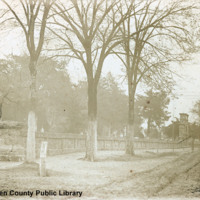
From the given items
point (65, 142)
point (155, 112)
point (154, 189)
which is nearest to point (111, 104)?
point (155, 112)

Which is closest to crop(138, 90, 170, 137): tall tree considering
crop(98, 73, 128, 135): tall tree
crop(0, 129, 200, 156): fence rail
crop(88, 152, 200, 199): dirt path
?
crop(98, 73, 128, 135): tall tree

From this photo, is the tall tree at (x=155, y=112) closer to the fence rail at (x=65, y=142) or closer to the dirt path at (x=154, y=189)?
the fence rail at (x=65, y=142)

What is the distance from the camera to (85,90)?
1754 inches

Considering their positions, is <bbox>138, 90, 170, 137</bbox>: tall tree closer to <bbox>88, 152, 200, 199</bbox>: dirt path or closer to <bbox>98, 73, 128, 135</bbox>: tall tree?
<bbox>98, 73, 128, 135</bbox>: tall tree

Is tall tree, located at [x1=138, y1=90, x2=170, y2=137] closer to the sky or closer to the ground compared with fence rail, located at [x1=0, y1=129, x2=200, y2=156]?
closer to the sky

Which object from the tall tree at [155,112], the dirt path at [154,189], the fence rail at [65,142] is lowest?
the dirt path at [154,189]

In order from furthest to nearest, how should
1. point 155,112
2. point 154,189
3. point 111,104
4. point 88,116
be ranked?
point 155,112 < point 111,104 < point 88,116 < point 154,189

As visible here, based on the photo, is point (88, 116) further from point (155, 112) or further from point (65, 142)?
point (155, 112)

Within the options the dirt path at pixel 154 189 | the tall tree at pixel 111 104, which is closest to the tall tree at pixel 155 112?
the tall tree at pixel 111 104

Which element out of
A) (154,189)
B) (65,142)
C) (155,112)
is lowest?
(154,189)

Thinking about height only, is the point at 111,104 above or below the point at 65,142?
above

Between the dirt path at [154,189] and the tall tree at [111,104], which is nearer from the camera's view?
the dirt path at [154,189]

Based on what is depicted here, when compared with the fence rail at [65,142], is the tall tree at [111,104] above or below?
above

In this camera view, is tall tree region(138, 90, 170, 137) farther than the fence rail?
Yes
